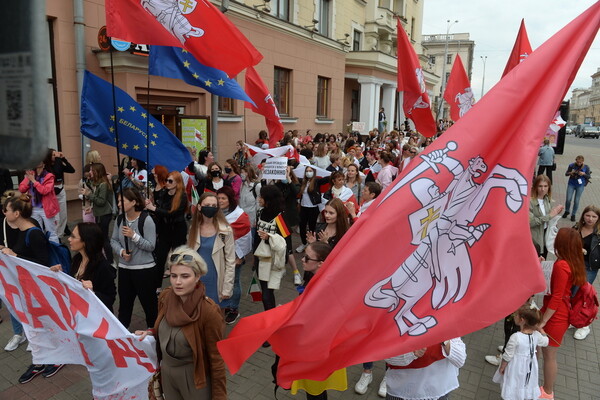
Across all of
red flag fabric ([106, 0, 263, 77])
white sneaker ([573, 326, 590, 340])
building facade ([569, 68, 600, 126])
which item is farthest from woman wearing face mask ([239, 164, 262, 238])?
building facade ([569, 68, 600, 126])

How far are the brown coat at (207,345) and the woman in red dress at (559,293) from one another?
304 centimetres

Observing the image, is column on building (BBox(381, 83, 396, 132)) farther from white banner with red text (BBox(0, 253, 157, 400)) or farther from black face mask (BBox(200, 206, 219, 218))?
white banner with red text (BBox(0, 253, 157, 400))

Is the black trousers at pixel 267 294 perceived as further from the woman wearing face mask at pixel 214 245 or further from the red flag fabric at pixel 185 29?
the red flag fabric at pixel 185 29

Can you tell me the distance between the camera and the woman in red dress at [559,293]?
13.8 feet

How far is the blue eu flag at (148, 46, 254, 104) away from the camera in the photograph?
→ 573 cm

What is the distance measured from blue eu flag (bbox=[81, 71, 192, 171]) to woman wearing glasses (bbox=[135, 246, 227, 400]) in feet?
9.59

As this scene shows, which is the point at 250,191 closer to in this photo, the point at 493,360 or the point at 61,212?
the point at 61,212

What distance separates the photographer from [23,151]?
0.91 m

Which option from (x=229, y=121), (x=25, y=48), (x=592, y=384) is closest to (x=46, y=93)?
(x=25, y=48)

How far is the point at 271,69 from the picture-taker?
16812mm

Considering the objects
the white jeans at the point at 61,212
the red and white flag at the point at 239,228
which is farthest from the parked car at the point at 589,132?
the white jeans at the point at 61,212

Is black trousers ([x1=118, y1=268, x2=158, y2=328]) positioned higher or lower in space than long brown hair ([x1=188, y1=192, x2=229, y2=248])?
lower

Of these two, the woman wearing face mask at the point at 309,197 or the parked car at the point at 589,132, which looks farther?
the parked car at the point at 589,132

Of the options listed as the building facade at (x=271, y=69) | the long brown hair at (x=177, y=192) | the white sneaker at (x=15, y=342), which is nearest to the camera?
the white sneaker at (x=15, y=342)
